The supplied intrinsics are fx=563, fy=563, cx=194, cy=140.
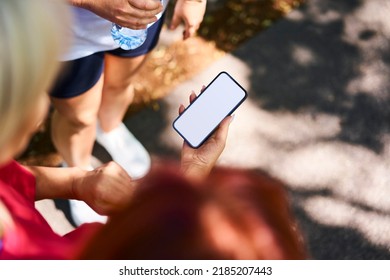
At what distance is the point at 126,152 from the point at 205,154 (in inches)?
38.2

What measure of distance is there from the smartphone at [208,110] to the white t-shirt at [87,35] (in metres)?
0.35

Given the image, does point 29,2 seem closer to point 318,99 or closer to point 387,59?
point 318,99

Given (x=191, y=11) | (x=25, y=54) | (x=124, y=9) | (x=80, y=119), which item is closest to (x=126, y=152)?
(x=80, y=119)

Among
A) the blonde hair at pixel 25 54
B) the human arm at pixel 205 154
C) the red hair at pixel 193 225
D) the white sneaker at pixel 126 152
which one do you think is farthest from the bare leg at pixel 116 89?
the red hair at pixel 193 225

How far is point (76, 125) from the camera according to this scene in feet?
7.53

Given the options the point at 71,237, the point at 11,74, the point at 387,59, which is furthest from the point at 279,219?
the point at 387,59

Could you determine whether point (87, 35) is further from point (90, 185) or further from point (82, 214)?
point (82, 214)

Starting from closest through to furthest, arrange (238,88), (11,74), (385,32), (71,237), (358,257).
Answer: (11,74) → (71,237) → (238,88) → (358,257) → (385,32)

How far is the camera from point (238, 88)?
196 cm

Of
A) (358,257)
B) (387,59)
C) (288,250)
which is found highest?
(288,250)

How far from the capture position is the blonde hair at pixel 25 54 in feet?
3.12

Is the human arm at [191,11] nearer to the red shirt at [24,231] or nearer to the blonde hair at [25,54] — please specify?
the red shirt at [24,231]

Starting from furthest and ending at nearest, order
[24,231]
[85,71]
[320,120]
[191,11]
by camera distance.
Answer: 1. [320,120]
2. [191,11]
3. [85,71]
4. [24,231]

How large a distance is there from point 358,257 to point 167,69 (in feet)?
4.30
